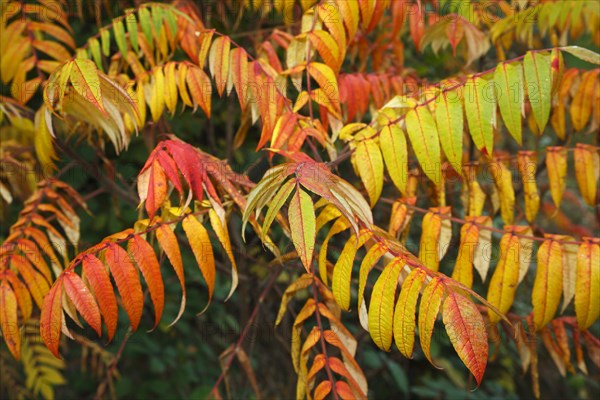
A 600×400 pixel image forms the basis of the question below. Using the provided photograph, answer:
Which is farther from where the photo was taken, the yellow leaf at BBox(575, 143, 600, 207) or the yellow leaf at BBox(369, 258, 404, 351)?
the yellow leaf at BBox(575, 143, 600, 207)

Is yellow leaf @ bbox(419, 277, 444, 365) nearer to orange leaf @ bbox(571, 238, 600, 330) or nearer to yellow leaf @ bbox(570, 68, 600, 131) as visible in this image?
orange leaf @ bbox(571, 238, 600, 330)

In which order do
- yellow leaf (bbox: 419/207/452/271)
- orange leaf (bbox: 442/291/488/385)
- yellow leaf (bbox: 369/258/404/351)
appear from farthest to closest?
yellow leaf (bbox: 419/207/452/271)
yellow leaf (bbox: 369/258/404/351)
orange leaf (bbox: 442/291/488/385)

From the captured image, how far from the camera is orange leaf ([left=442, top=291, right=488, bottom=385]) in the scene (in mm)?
1092

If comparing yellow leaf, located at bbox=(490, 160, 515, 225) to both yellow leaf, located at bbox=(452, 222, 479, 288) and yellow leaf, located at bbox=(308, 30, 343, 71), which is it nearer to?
yellow leaf, located at bbox=(452, 222, 479, 288)

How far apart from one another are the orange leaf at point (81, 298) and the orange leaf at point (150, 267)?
0.12 metres

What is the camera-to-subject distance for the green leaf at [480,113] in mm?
1448

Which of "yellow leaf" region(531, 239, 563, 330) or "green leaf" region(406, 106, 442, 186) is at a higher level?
"green leaf" region(406, 106, 442, 186)

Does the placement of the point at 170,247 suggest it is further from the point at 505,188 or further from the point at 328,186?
the point at 505,188

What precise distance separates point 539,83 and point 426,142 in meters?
0.32

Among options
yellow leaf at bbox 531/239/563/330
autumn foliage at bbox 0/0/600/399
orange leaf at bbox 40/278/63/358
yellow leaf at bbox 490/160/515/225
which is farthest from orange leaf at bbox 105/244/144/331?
yellow leaf at bbox 490/160/515/225

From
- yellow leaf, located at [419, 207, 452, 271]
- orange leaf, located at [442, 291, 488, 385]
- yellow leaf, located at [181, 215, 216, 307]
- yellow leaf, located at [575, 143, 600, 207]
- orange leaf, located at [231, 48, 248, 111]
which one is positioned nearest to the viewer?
orange leaf, located at [442, 291, 488, 385]

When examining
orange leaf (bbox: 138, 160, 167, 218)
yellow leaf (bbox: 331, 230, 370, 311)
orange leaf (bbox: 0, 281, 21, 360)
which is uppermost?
orange leaf (bbox: 138, 160, 167, 218)

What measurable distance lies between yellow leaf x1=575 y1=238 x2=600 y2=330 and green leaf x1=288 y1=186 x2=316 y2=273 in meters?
0.73

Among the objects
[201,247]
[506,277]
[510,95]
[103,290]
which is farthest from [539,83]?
[103,290]
